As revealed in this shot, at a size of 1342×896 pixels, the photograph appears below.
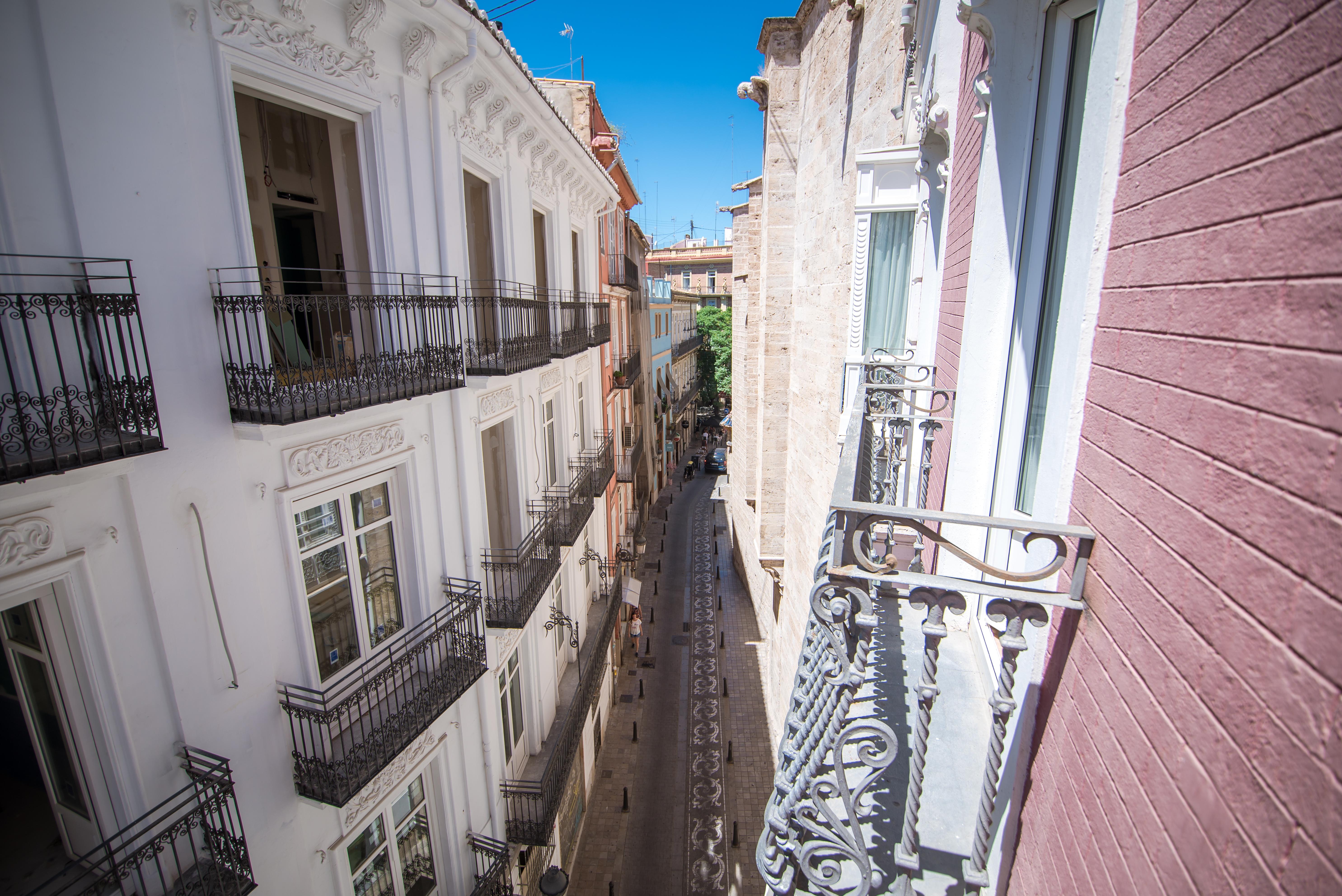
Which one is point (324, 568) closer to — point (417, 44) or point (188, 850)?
point (188, 850)

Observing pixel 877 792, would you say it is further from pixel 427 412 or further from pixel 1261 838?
pixel 427 412

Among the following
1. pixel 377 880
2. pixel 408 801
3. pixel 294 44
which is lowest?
pixel 377 880

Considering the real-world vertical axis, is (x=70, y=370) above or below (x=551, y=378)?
above

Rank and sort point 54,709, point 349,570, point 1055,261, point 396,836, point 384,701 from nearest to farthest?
point 1055,261 < point 54,709 < point 349,570 < point 384,701 < point 396,836

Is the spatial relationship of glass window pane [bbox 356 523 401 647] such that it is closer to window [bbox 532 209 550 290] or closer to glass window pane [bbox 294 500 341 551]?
glass window pane [bbox 294 500 341 551]

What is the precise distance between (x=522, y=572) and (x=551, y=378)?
11.2ft

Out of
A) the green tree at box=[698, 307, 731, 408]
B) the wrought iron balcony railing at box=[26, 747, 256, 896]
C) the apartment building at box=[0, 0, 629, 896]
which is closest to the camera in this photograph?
the apartment building at box=[0, 0, 629, 896]

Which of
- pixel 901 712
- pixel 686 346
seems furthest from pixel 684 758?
pixel 686 346

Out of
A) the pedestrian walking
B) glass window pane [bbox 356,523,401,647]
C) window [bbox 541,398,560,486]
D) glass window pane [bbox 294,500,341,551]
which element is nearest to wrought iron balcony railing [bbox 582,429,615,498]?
window [bbox 541,398,560,486]

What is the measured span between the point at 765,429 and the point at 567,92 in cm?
919

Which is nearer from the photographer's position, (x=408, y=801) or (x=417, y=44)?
(x=417, y=44)

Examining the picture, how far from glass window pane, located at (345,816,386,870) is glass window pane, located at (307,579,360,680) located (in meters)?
1.47

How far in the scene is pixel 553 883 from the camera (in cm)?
828

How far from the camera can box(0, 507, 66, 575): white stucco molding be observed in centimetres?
295
